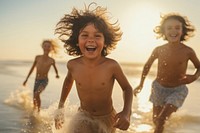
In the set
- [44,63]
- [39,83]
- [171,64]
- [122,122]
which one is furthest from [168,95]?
[44,63]

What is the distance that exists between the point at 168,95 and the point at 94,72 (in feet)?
7.56

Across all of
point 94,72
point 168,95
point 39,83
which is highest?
point 94,72

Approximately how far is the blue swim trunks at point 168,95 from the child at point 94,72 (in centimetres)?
182

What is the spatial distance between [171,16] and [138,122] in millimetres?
3133

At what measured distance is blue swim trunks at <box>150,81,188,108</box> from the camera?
20.0 ft

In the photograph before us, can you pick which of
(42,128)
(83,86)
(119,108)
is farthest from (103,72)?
(119,108)

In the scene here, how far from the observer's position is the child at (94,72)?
4.32 meters

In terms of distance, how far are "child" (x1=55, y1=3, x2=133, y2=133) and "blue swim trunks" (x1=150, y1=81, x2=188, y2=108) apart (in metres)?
1.82

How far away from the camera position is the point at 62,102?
4.77 metres

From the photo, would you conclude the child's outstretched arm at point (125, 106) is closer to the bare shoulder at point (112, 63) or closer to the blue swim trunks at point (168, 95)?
the bare shoulder at point (112, 63)

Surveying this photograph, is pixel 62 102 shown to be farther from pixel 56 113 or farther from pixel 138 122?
pixel 138 122

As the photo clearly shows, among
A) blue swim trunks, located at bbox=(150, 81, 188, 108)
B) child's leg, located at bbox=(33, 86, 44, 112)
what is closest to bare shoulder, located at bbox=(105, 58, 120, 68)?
blue swim trunks, located at bbox=(150, 81, 188, 108)

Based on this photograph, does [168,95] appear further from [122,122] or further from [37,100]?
[37,100]

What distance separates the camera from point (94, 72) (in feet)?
14.6
